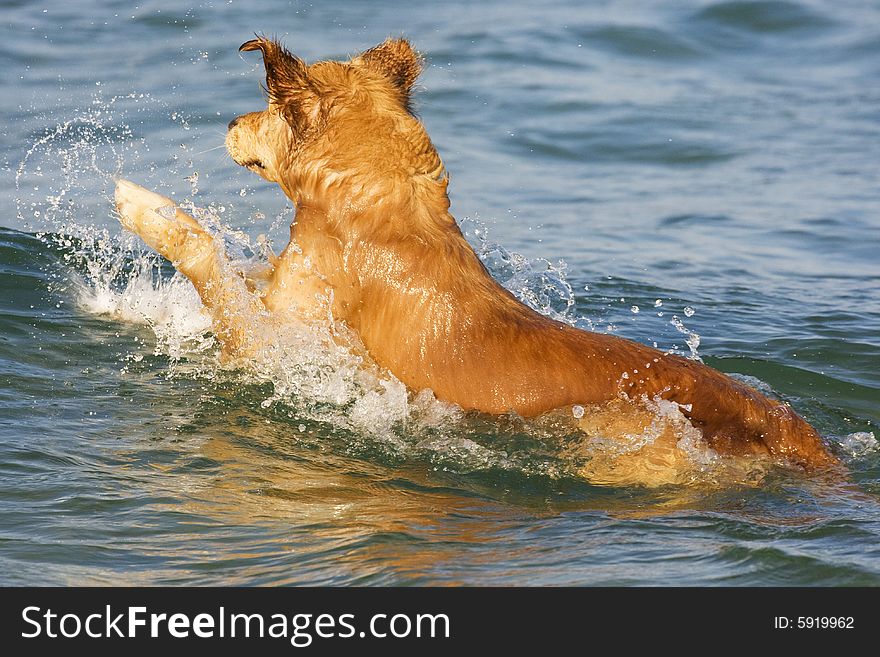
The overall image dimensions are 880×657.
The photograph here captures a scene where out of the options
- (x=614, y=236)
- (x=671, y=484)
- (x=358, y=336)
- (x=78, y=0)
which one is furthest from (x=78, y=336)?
(x=78, y=0)

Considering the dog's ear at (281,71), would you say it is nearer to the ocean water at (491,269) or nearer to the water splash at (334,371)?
the water splash at (334,371)

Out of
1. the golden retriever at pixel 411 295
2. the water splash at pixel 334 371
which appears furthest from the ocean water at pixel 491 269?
the golden retriever at pixel 411 295

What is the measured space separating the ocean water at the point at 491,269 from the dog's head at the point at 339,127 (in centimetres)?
88

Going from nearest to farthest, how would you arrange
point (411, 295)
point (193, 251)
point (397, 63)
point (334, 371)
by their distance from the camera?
1. point (411, 295)
2. point (334, 371)
3. point (397, 63)
4. point (193, 251)

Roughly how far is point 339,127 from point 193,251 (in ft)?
3.66

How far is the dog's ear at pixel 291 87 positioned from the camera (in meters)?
5.76

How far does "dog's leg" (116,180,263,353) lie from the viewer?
6113mm

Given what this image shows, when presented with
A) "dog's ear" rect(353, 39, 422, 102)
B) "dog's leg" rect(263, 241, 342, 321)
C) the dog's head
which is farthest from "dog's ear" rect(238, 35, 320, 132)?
"dog's leg" rect(263, 241, 342, 321)

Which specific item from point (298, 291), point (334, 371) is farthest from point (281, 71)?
point (334, 371)

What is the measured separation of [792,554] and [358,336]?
2.25 m

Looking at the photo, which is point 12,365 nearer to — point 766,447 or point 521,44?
point 766,447

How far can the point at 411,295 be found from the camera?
555 centimetres

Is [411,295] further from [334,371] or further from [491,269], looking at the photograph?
[491,269]

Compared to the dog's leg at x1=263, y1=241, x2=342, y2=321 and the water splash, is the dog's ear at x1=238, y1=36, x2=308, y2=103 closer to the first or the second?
the dog's leg at x1=263, y1=241, x2=342, y2=321
